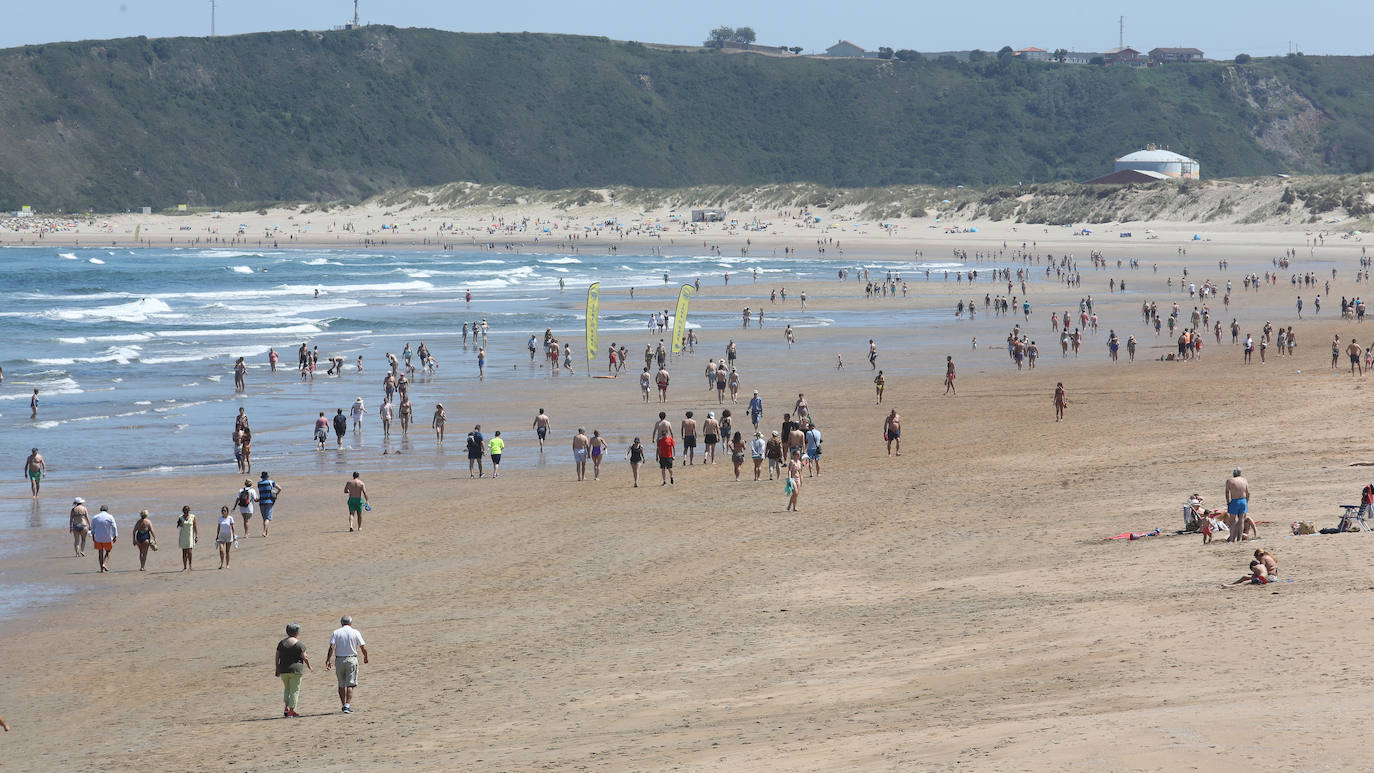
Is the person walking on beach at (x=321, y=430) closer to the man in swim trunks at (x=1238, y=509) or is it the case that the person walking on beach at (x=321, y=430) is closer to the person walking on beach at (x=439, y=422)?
the person walking on beach at (x=439, y=422)

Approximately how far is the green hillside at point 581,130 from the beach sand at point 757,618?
504 feet

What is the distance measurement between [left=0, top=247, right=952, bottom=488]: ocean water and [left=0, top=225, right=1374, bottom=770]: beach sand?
193 inches

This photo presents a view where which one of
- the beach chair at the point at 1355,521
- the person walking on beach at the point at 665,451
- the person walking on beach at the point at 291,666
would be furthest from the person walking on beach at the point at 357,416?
the beach chair at the point at 1355,521

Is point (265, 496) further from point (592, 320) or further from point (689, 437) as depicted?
point (592, 320)

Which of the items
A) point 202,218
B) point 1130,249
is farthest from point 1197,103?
point 202,218

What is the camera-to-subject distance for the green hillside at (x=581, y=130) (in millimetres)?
173625

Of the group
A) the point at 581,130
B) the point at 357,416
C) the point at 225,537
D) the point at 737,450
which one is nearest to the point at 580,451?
the point at 737,450

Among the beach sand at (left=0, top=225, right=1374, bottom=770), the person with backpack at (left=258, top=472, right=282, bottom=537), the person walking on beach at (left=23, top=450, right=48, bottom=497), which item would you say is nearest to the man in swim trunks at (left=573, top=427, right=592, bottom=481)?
the beach sand at (left=0, top=225, right=1374, bottom=770)

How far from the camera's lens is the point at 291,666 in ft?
38.9

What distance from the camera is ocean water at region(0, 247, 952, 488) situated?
2948 cm

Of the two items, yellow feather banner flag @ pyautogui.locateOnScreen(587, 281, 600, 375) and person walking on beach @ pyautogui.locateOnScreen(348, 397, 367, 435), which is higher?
yellow feather banner flag @ pyautogui.locateOnScreen(587, 281, 600, 375)

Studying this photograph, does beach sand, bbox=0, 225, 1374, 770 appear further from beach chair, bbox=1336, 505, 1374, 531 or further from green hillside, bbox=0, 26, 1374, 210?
green hillside, bbox=0, 26, 1374, 210

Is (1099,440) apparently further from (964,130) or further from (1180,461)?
(964,130)

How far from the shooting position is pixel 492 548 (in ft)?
60.6
